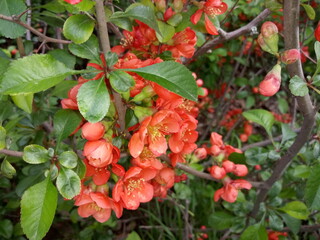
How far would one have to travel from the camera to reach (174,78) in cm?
78

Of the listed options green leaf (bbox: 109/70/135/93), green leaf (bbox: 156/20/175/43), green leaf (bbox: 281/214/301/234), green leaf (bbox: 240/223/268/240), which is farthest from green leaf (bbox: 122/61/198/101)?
green leaf (bbox: 281/214/301/234)

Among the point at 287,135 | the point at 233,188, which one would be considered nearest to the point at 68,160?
the point at 233,188

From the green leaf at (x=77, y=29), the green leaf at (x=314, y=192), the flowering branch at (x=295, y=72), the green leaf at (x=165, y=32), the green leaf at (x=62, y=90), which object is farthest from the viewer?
the green leaf at (x=62, y=90)

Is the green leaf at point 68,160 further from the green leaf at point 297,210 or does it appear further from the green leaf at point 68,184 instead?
the green leaf at point 297,210

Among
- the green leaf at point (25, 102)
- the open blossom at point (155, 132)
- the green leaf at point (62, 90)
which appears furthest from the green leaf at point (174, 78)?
the green leaf at point (62, 90)

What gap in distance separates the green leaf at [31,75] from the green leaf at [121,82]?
0.10 m

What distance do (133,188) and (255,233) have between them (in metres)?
0.76

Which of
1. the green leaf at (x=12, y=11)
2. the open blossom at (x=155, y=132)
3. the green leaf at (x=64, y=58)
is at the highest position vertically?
the green leaf at (x=12, y=11)

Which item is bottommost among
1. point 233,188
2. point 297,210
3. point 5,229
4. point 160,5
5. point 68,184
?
point 5,229

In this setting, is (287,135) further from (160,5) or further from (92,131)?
(92,131)

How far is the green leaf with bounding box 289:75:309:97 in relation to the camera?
3.13 feet

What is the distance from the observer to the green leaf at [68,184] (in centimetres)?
89

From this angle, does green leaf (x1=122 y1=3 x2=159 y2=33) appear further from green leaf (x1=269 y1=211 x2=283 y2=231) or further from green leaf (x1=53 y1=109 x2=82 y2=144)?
green leaf (x1=269 y1=211 x2=283 y2=231)

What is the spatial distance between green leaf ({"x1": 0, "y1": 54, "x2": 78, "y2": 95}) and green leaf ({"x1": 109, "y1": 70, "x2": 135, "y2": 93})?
0.33 feet
